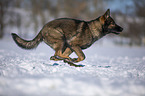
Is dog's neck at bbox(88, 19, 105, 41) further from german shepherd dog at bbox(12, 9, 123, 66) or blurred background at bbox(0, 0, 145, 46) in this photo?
blurred background at bbox(0, 0, 145, 46)

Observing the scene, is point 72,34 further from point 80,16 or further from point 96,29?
point 80,16

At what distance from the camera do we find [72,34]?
3.19 meters

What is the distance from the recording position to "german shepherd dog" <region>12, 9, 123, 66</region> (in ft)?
10.4

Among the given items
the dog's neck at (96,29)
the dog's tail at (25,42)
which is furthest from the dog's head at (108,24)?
the dog's tail at (25,42)

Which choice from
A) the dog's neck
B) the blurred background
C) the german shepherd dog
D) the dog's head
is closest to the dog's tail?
the german shepherd dog

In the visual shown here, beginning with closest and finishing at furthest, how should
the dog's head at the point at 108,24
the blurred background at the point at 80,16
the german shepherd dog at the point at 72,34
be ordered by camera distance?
the german shepherd dog at the point at 72,34 < the dog's head at the point at 108,24 < the blurred background at the point at 80,16

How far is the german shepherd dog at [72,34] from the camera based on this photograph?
3176 millimetres

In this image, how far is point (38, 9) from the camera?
2741 centimetres

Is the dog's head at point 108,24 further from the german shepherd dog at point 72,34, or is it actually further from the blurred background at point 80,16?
the blurred background at point 80,16

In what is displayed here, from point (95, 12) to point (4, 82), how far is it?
22316mm

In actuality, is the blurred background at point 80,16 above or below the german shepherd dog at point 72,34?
above

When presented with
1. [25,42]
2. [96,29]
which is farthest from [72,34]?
[25,42]

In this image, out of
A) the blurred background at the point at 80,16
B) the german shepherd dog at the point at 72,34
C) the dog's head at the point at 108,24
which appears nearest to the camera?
the german shepherd dog at the point at 72,34

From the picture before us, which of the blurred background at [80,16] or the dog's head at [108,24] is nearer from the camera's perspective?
the dog's head at [108,24]
